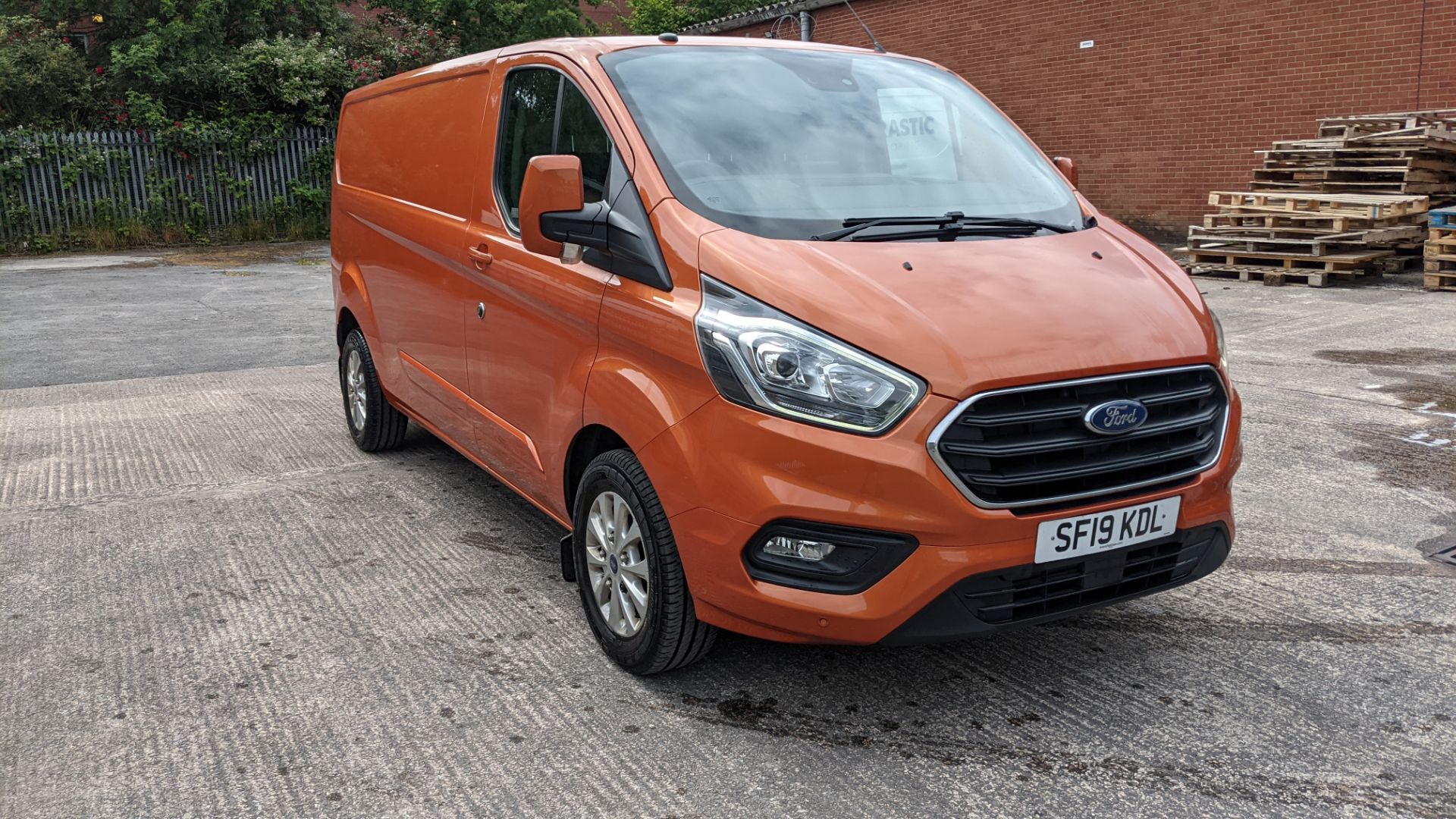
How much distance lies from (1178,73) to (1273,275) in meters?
5.47

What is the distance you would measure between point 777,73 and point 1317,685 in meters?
2.52

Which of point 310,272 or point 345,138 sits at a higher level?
point 345,138

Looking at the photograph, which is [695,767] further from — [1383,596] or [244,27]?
[244,27]

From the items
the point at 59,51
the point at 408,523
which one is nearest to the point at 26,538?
the point at 408,523

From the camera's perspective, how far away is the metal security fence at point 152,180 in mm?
18484

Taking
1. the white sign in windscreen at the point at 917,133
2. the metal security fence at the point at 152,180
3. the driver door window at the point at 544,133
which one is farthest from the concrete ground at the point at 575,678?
the metal security fence at the point at 152,180

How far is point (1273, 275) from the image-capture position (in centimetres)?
1205

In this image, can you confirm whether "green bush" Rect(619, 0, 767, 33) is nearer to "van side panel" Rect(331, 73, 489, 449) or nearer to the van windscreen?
"van side panel" Rect(331, 73, 489, 449)

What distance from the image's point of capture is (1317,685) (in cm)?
327

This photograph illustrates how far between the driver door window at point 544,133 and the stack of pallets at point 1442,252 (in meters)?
10.3

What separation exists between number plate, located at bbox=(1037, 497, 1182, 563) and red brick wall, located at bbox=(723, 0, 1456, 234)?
13.0m

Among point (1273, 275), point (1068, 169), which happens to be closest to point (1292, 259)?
point (1273, 275)

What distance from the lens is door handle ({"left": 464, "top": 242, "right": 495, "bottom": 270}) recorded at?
13.3 feet

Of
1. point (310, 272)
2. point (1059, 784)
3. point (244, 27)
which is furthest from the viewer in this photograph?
point (244, 27)
